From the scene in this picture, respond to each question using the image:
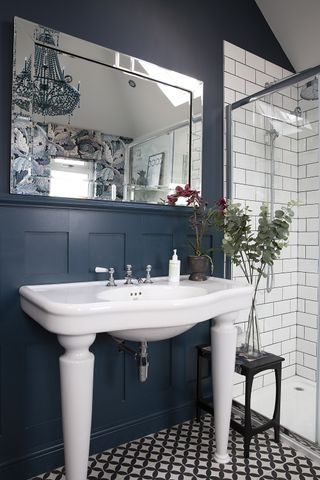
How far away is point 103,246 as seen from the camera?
1.86 metres

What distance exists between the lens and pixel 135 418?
1.98m

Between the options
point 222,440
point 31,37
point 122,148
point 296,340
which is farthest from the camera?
point 296,340

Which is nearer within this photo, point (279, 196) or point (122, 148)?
point (122, 148)

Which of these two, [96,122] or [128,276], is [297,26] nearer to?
[96,122]

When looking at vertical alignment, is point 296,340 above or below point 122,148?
below

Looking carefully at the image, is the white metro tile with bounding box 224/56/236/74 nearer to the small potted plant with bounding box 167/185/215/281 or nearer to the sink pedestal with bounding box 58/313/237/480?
the small potted plant with bounding box 167/185/215/281

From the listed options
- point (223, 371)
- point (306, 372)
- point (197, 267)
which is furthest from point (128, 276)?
point (306, 372)

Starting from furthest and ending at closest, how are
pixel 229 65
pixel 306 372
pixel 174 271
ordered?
1. pixel 306 372
2. pixel 229 65
3. pixel 174 271

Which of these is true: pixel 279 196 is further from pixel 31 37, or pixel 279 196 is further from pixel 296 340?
pixel 31 37

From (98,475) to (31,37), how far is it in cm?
207

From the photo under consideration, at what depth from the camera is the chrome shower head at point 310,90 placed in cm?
207

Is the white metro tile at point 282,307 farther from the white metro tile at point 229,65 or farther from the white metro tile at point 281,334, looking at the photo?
the white metro tile at point 229,65

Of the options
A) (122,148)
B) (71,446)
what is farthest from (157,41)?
(71,446)

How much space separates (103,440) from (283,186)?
203 centimetres
